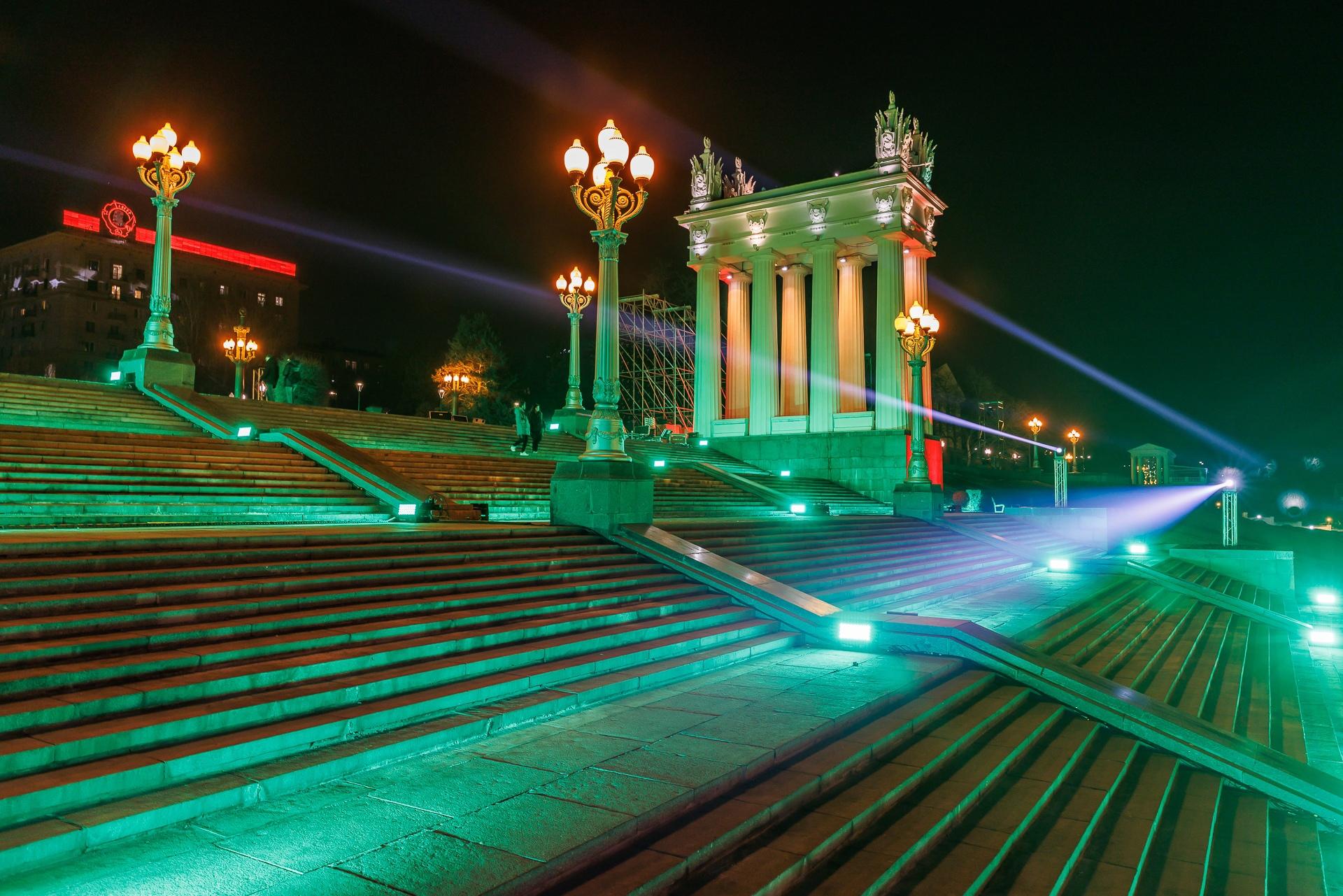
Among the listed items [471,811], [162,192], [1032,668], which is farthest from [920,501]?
[162,192]

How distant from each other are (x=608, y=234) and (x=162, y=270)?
14005 mm

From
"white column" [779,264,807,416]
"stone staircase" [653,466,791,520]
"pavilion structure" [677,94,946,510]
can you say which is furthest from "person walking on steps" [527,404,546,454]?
"white column" [779,264,807,416]

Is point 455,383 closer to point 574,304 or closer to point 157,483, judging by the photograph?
point 574,304

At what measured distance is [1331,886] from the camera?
5.36 metres

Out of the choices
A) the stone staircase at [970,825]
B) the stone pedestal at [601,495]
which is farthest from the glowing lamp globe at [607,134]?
the stone staircase at [970,825]

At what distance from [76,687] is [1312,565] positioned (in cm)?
4945

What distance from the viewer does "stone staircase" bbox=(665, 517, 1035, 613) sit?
12.6 m

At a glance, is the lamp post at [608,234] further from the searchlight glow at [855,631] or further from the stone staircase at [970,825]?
the stone staircase at [970,825]

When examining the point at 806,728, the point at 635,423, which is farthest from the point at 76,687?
the point at 635,423

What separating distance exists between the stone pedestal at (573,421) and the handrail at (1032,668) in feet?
59.5

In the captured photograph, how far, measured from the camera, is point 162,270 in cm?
1994

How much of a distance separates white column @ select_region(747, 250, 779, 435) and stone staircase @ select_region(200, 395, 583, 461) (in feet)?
39.0

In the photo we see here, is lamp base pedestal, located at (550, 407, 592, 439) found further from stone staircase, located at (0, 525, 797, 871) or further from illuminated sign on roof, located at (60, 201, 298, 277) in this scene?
illuminated sign on roof, located at (60, 201, 298, 277)

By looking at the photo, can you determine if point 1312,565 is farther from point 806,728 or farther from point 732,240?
point 806,728
